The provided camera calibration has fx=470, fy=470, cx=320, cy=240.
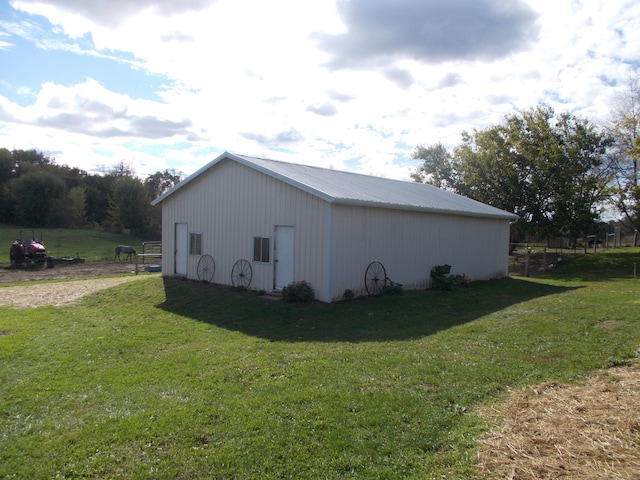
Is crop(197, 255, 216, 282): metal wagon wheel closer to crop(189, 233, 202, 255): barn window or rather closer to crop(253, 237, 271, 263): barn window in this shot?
crop(189, 233, 202, 255): barn window

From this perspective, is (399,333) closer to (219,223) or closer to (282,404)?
(282,404)

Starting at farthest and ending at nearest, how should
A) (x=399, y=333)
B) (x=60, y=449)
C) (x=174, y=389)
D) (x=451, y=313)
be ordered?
(x=451, y=313) < (x=399, y=333) < (x=174, y=389) < (x=60, y=449)

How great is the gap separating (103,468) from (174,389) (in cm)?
191


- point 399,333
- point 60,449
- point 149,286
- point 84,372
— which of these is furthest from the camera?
point 149,286

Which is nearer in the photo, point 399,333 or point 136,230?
point 399,333

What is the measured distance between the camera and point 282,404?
5109 millimetres

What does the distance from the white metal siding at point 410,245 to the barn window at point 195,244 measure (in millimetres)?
6329

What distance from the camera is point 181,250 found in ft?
56.8

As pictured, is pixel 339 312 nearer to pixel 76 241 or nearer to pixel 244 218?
pixel 244 218

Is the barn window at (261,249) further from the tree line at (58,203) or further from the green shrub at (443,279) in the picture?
the tree line at (58,203)

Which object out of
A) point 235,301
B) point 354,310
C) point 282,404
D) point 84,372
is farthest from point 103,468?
point 235,301

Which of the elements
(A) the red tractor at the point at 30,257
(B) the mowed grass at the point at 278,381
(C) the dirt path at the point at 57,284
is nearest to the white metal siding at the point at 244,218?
(B) the mowed grass at the point at 278,381

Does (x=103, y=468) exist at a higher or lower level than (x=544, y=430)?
lower

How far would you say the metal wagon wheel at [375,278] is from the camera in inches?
516
